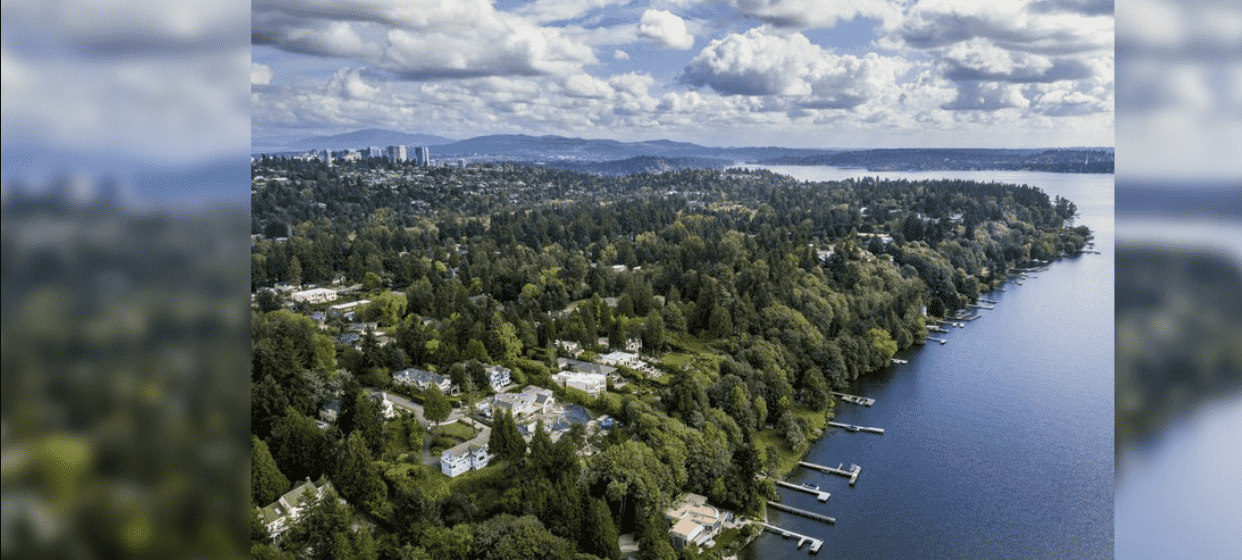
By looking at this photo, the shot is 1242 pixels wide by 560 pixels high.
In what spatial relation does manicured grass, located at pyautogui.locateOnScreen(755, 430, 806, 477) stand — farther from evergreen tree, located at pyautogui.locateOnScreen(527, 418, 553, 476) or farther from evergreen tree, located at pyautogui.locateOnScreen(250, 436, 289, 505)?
evergreen tree, located at pyautogui.locateOnScreen(250, 436, 289, 505)

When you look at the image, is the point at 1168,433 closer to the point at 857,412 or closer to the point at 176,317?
the point at 176,317

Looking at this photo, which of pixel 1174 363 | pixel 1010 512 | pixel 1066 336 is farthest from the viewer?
pixel 1066 336

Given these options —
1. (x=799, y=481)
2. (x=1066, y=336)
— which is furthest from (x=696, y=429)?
(x=1066, y=336)

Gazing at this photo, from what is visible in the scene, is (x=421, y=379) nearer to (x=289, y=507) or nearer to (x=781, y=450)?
(x=289, y=507)

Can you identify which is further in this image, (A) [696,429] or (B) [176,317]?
(A) [696,429]

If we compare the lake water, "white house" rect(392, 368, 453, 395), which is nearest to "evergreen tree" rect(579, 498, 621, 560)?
the lake water

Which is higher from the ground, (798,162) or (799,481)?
(798,162)
